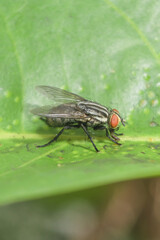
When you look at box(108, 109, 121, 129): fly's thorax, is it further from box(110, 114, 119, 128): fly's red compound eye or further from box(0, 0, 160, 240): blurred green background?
box(0, 0, 160, 240): blurred green background

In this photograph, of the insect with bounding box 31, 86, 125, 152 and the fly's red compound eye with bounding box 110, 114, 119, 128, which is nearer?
the insect with bounding box 31, 86, 125, 152

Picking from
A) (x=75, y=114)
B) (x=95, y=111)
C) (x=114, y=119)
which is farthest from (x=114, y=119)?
(x=75, y=114)

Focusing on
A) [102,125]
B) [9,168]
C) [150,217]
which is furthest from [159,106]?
[150,217]

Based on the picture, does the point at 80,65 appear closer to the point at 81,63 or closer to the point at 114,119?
the point at 81,63

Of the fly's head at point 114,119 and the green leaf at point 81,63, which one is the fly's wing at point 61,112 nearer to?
the green leaf at point 81,63

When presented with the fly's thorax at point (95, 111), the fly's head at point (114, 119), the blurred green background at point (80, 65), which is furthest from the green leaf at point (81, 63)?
the fly's thorax at point (95, 111)

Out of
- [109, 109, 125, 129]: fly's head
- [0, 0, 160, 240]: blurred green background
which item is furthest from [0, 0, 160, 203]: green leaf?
[109, 109, 125, 129]: fly's head
